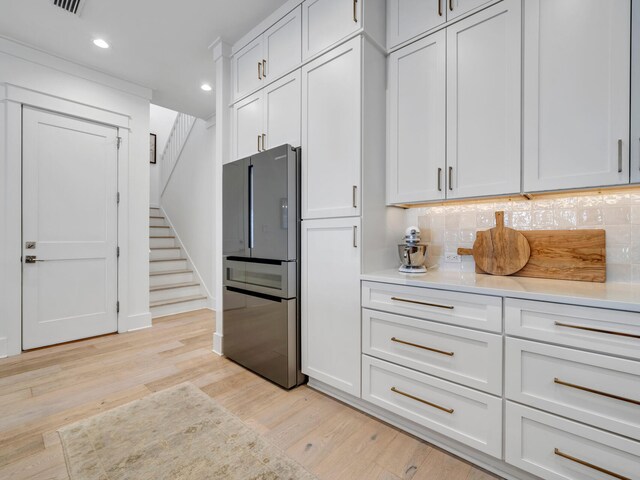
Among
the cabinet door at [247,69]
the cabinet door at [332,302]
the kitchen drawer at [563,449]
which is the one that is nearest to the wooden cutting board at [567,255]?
the kitchen drawer at [563,449]

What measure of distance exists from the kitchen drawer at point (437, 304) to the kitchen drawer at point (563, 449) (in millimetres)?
383

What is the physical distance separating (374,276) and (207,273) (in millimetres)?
3487

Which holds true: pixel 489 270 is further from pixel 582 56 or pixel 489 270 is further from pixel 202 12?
pixel 202 12

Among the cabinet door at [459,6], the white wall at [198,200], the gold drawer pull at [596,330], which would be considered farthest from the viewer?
the white wall at [198,200]

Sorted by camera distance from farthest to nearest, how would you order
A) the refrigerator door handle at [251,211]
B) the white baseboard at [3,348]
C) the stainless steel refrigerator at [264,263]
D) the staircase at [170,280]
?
1. the staircase at [170,280]
2. the white baseboard at [3,348]
3. the refrigerator door handle at [251,211]
4. the stainless steel refrigerator at [264,263]

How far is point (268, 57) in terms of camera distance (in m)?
2.49

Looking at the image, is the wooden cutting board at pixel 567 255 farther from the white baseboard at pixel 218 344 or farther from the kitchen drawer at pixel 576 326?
the white baseboard at pixel 218 344

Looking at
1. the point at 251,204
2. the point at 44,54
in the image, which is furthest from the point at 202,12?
the point at 44,54

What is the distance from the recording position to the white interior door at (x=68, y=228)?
2.91 metres

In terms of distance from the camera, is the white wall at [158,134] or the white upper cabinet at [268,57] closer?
the white upper cabinet at [268,57]

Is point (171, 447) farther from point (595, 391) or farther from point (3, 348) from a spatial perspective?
point (3, 348)

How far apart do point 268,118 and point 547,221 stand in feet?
6.95

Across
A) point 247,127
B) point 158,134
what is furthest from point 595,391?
point 158,134

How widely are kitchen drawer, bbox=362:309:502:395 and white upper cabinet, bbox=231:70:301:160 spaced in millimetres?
1439
